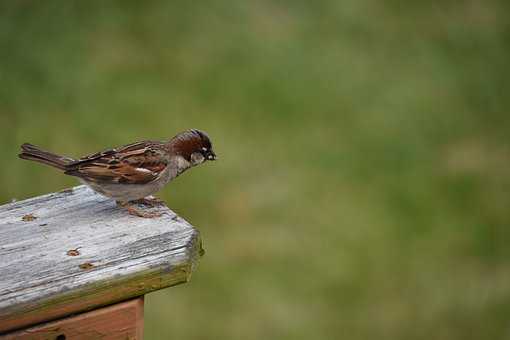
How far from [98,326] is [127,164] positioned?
1.16m

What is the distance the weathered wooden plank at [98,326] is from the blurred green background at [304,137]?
2879 mm

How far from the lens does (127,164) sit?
3566mm

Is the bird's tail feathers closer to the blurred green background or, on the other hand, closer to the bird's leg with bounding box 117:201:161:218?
the bird's leg with bounding box 117:201:161:218

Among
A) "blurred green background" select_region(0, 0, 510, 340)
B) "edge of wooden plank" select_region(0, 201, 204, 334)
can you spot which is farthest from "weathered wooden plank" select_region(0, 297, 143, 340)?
"blurred green background" select_region(0, 0, 510, 340)

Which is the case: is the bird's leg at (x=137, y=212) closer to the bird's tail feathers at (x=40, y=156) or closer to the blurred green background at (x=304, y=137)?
the bird's tail feathers at (x=40, y=156)

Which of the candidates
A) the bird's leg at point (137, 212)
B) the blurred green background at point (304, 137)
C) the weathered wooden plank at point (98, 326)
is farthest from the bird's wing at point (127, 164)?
the blurred green background at point (304, 137)

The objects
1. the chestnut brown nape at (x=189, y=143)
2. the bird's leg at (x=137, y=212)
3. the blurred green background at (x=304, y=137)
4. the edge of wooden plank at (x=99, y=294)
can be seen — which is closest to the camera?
the edge of wooden plank at (x=99, y=294)

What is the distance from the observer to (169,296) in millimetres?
5695

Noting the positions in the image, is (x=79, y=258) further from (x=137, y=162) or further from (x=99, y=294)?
(x=137, y=162)

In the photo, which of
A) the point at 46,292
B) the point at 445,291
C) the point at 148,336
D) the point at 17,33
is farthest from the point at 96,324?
the point at 17,33

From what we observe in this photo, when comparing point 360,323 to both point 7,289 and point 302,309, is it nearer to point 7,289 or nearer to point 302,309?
point 302,309

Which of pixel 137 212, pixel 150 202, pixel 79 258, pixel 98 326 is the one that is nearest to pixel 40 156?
pixel 150 202

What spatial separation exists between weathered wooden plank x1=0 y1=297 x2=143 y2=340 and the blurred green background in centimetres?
288

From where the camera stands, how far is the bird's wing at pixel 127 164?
3428 millimetres
